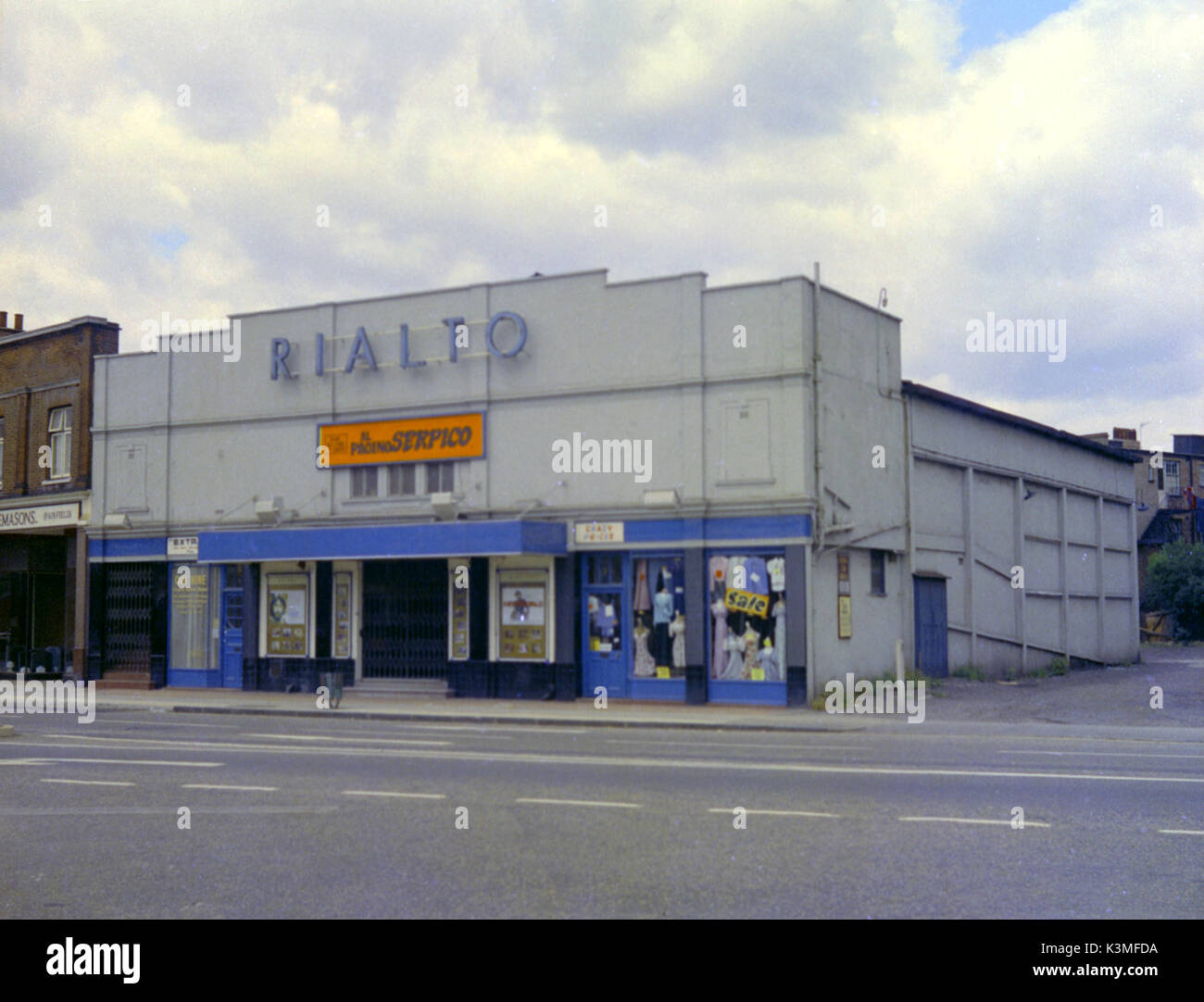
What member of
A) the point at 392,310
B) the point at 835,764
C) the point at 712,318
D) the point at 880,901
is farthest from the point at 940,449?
the point at 880,901

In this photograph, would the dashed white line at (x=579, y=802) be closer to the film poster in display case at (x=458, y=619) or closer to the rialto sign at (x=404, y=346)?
the film poster in display case at (x=458, y=619)

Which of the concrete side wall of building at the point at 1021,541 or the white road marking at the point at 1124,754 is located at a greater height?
the concrete side wall of building at the point at 1021,541

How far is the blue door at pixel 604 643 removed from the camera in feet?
85.7

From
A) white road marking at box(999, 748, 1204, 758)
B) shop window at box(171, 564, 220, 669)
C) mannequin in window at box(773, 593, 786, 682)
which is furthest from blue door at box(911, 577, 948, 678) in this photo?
shop window at box(171, 564, 220, 669)

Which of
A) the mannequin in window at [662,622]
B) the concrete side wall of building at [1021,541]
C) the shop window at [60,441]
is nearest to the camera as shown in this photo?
the mannequin in window at [662,622]

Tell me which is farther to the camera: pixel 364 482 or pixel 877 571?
pixel 364 482

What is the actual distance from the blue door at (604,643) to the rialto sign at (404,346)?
5755 mm

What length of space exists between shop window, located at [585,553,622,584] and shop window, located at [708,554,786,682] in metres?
2.20

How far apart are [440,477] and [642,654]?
21.6 ft

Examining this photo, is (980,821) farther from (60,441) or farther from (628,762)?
(60,441)

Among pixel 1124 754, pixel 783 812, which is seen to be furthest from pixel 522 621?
pixel 783 812

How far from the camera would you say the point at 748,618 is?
81.5ft

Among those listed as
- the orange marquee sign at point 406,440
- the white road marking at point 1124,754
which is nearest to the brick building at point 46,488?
the orange marquee sign at point 406,440

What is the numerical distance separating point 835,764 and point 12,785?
8963 millimetres
